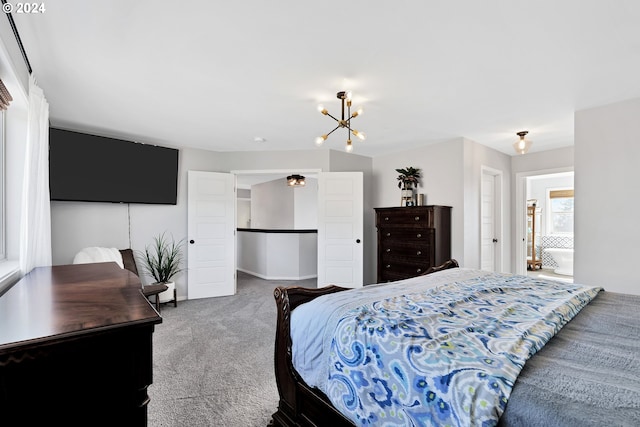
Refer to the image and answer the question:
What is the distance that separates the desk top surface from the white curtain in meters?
0.50

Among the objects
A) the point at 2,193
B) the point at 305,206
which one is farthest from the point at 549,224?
the point at 2,193

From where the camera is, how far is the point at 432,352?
1.02 m

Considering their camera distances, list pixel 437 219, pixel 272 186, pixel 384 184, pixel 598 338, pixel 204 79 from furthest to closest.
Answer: pixel 272 186
pixel 384 184
pixel 437 219
pixel 204 79
pixel 598 338

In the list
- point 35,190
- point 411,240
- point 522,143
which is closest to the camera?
point 35,190

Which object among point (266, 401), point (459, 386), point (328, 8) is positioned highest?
point (328, 8)

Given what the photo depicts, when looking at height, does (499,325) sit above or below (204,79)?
below

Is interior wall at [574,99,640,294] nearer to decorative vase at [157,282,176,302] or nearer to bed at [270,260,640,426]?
bed at [270,260,640,426]

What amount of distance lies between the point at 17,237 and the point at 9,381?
85.6 inches

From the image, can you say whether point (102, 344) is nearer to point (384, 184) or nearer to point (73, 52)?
point (73, 52)

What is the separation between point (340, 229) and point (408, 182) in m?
1.25

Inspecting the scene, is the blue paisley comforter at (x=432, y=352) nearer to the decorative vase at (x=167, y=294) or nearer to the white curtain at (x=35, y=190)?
the white curtain at (x=35, y=190)

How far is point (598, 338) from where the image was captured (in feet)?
3.92

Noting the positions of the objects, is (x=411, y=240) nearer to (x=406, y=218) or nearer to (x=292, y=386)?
(x=406, y=218)

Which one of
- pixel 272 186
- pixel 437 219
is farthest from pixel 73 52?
pixel 272 186
